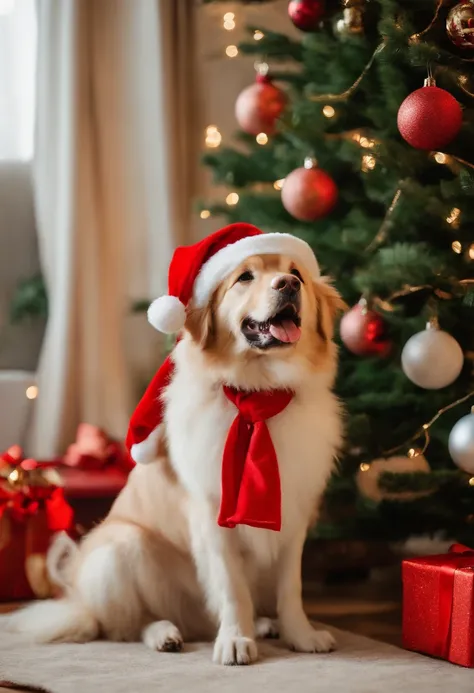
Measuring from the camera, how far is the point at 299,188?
254 cm

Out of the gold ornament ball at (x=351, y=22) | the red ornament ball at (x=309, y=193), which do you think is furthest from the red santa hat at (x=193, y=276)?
the gold ornament ball at (x=351, y=22)

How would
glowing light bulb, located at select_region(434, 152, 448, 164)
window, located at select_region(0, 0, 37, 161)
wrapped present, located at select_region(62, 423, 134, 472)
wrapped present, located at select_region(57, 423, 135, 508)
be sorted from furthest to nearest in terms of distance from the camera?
1. window, located at select_region(0, 0, 37, 161)
2. wrapped present, located at select_region(62, 423, 134, 472)
3. wrapped present, located at select_region(57, 423, 135, 508)
4. glowing light bulb, located at select_region(434, 152, 448, 164)

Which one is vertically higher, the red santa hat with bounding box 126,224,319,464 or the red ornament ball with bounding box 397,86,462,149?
the red ornament ball with bounding box 397,86,462,149

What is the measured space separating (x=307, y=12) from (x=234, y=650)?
72.8 inches

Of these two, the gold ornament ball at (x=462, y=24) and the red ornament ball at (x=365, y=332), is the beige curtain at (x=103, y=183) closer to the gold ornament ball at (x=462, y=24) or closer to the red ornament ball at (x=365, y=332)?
the red ornament ball at (x=365, y=332)

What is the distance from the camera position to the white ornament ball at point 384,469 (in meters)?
2.52

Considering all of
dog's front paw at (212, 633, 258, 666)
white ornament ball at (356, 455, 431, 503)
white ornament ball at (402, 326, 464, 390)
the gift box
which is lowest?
the gift box

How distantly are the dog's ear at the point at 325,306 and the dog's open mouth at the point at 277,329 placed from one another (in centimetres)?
12

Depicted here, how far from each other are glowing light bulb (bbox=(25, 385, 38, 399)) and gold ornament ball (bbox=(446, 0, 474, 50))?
7.12 ft

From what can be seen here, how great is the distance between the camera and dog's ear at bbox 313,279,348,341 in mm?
2189

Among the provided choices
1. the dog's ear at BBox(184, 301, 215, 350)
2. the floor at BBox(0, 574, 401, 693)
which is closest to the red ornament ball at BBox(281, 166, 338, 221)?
the dog's ear at BBox(184, 301, 215, 350)

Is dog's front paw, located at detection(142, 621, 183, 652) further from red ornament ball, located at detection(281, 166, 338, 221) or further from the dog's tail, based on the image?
red ornament ball, located at detection(281, 166, 338, 221)

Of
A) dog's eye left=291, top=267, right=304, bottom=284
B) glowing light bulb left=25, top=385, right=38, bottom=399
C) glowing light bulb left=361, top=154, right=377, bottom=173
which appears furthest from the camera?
glowing light bulb left=25, top=385, right=38, bottom=399

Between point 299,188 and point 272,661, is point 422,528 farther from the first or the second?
point 299,188
